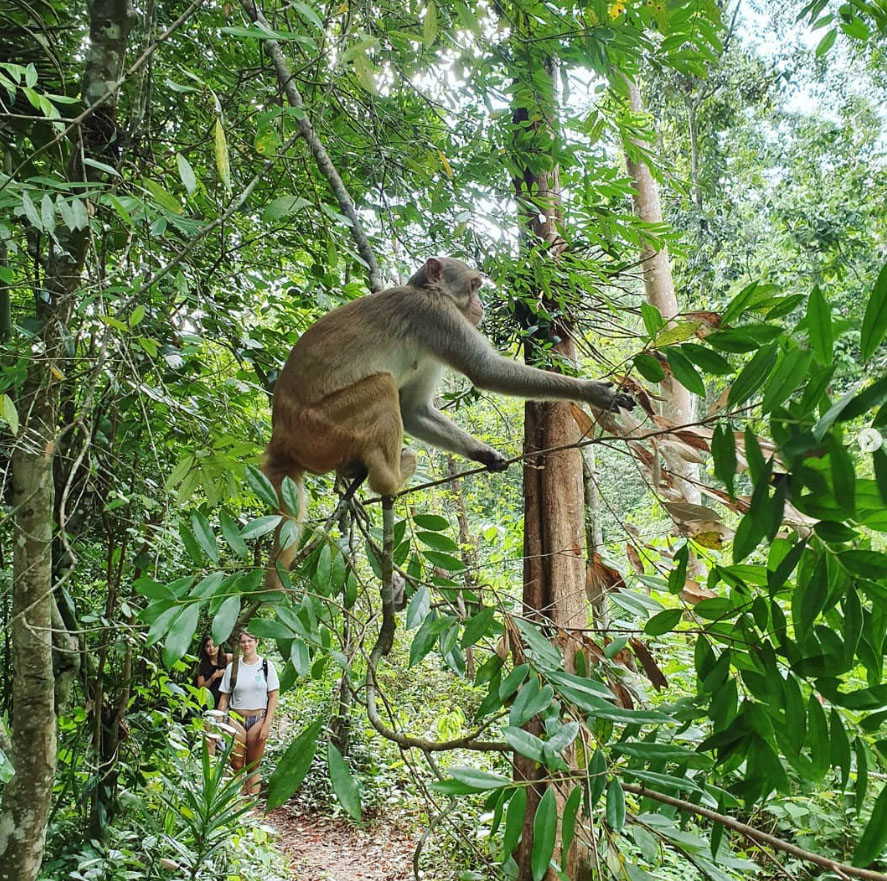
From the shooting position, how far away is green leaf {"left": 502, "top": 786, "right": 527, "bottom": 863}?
47.0 inches

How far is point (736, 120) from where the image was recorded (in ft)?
45.9

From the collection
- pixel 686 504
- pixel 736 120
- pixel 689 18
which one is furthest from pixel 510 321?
pixel 736 120

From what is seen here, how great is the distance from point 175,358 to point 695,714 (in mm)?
2410

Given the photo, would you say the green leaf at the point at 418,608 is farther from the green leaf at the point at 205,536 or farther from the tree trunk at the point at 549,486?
the tree trunk at the point at 549,486

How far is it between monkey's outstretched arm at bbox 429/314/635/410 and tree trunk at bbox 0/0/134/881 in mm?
1819

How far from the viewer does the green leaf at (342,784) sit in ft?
4.19

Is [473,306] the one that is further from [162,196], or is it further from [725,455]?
[725,455]

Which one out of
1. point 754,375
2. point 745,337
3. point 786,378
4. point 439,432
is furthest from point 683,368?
point 439,432

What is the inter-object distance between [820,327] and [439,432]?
299 cm

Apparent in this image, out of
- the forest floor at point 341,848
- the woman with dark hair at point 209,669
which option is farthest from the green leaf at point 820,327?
the forest floor at point 341,848

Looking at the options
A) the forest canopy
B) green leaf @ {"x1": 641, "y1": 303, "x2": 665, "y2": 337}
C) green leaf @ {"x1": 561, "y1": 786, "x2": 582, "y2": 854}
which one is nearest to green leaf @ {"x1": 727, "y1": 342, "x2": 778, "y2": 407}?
the forest canopy

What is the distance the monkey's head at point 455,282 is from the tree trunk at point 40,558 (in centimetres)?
174

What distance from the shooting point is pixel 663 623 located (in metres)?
1.54

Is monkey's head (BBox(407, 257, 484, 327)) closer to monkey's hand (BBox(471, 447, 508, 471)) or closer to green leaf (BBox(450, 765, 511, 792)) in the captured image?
monkey's hand (BBox(471, 447, 508, 471))
